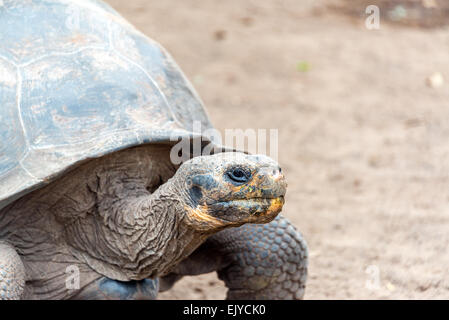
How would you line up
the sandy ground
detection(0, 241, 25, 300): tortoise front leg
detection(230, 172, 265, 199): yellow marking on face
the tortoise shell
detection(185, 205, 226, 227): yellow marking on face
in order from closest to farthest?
detection(230, 172, 265, 199): yellow marking on face
detection(185, 205, 226, 227): yellow marking on face
detection(0, 241, 25, 300): tortoise front leg
the tortoise shell
the sandy ground

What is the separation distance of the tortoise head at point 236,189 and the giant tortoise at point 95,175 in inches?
0.5

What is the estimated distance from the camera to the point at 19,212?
287 cm

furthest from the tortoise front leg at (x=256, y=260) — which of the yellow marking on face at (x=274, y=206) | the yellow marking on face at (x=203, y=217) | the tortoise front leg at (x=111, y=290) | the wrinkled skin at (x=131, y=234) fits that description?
the yellow marking on face at (x=274, y=206)

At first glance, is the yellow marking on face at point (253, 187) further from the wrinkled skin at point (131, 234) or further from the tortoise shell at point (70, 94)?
the tortoise shell at point (70, 94)

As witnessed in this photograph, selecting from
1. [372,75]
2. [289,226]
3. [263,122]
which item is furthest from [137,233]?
[372,75]

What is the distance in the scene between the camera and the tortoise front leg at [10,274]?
2648mm

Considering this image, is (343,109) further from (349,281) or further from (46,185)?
(46,185)

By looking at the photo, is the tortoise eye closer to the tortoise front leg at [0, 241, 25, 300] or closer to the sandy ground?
the tortoise front leg at [0, 241, 25, 300]

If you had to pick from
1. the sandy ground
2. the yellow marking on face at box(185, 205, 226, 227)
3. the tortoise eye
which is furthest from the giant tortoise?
the sandy ground

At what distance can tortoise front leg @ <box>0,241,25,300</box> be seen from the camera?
8.69ft

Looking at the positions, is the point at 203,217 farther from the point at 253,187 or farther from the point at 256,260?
the point at 256,260

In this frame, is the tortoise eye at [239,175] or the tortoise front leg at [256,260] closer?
the tortoise eye at [239,175]

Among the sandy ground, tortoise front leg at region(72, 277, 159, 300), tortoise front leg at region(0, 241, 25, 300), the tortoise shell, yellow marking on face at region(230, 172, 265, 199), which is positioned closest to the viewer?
yellow marking on face at region(230, 172, 265, 199)

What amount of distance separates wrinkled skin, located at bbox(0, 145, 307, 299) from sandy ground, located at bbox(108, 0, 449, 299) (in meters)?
0.67
